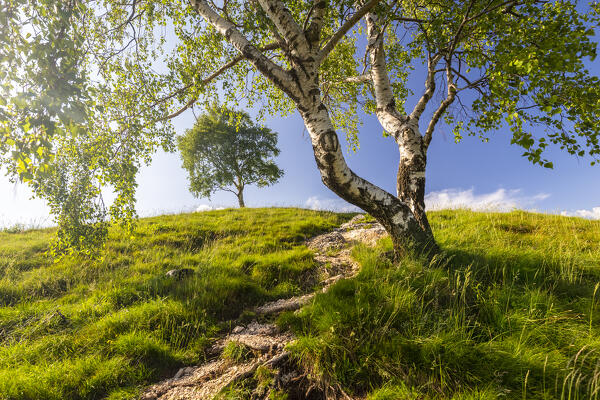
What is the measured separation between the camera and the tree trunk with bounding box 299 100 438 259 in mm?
4199

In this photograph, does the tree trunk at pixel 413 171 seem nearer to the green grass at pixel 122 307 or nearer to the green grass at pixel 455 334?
the green grass at pixel 455 334

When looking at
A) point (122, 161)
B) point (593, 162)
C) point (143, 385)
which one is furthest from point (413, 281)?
point (122, 161)

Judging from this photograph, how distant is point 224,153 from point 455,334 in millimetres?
24313

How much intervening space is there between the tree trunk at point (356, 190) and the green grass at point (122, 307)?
7.04 ft

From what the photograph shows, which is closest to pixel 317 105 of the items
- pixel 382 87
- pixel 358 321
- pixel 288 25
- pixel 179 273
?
pixel 288 25

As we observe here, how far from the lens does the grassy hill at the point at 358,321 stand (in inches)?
88.4

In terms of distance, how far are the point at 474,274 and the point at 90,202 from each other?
8152mm

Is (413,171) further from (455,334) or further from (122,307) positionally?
(122,307)

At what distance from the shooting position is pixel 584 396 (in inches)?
74.4

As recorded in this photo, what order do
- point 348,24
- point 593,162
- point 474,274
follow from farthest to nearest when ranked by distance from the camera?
point 593,162
point 348,24
point 474,274

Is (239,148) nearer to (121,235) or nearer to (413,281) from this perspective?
(121,235)

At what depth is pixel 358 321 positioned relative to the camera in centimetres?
284

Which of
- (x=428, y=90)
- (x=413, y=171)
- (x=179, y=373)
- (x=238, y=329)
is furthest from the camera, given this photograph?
(x=428, y=90)

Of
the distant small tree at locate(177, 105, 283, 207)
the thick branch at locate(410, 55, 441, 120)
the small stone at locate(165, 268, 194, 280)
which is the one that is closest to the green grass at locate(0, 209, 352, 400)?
the small stone at locate(165, 268, 194, 280)
